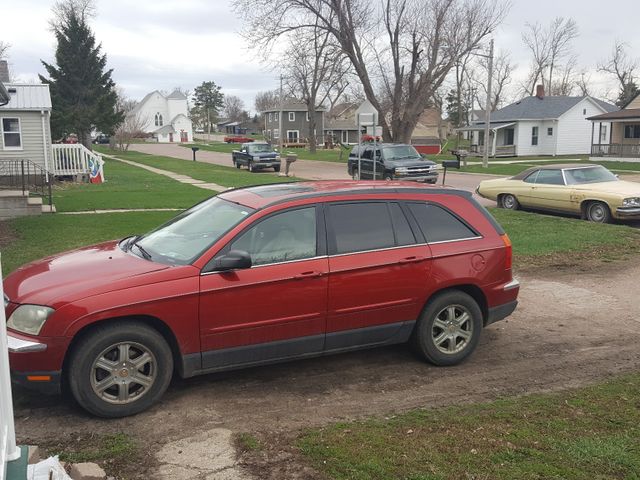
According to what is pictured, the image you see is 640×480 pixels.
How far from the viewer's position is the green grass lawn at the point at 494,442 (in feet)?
12.0

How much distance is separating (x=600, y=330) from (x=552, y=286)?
2056 mm

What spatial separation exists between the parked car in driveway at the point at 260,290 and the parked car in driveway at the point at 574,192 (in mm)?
9472

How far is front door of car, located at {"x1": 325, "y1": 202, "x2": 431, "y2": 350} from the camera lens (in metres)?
5.08

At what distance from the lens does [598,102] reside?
172ft

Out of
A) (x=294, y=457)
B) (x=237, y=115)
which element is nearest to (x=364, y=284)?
(x=294, y=457)

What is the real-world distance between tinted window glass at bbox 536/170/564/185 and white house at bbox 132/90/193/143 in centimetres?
9302

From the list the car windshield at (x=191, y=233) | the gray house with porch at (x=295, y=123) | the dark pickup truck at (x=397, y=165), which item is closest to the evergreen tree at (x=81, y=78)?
the dark pickup truck at (x=397, y=165)

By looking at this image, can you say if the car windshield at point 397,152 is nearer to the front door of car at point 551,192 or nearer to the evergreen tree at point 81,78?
the front door of car at point 551,192

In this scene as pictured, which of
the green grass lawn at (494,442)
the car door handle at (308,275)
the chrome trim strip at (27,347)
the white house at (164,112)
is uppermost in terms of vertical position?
the white house at (164,112)

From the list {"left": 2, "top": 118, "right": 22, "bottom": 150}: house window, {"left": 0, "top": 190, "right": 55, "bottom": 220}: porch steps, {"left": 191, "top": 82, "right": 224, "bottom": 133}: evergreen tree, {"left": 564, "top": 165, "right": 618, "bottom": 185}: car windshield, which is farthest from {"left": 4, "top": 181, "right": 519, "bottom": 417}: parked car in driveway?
{"left": 191, "top": 82, "right": 224, "bottom": 133}: evergreen tree

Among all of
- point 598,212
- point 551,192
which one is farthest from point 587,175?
point 598,212

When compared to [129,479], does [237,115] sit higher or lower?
higher

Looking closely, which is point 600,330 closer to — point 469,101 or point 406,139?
point 406,139

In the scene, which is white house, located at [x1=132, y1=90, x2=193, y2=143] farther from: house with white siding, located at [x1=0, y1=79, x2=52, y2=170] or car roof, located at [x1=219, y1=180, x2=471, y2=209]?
car roof, located at [x1=219, y1=180, x2=471, y2=209]
